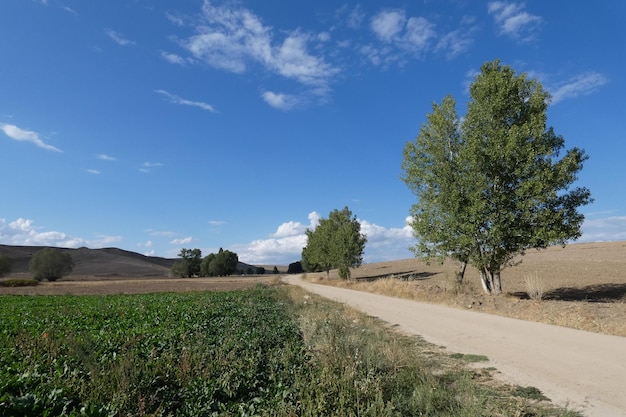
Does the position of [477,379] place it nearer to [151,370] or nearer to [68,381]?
[151,370]

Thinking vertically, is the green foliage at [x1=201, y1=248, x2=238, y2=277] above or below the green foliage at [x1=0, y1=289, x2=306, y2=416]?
above

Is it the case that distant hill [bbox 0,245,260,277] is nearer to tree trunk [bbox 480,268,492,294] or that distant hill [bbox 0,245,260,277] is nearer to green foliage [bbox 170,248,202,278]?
green foliage [bbox 170,248,202,278]

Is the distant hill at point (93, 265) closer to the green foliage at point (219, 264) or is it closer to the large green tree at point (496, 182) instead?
the green foliage at point (219, 264)

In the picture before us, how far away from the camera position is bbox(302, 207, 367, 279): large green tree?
6175 centimetres

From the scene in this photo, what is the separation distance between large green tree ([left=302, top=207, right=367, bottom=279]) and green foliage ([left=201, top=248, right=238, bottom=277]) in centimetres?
7027

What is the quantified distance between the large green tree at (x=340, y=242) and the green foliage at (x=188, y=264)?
75296 mm

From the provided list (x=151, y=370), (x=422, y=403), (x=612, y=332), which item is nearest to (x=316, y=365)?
(x=422, y=403)

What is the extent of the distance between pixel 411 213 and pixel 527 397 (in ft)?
58.6

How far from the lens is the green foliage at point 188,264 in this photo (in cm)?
13638

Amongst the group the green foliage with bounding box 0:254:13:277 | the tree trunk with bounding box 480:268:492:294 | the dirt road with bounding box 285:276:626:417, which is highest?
the green foliage with bounding box 0:254:13:277

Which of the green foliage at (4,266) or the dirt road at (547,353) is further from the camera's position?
the green foliage at (4,266)

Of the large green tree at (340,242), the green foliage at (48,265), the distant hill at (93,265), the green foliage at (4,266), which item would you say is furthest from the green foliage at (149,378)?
the distant hill at (93,265)

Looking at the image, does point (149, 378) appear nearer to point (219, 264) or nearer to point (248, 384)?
point (248, 384)

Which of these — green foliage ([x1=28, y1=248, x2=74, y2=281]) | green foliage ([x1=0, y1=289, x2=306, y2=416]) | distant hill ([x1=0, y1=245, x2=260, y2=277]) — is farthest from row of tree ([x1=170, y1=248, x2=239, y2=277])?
green foliage ([x1=0, y1=289, x2=306, y2=416])
